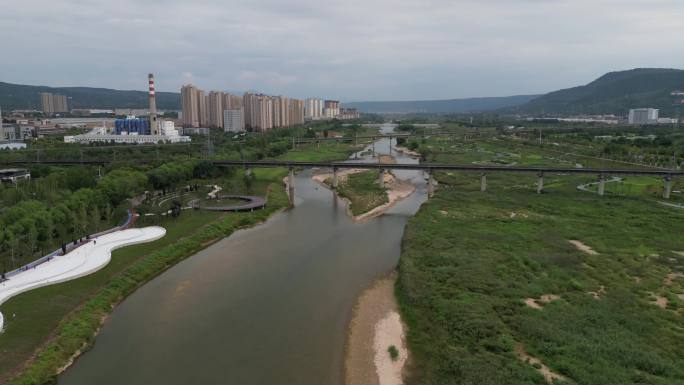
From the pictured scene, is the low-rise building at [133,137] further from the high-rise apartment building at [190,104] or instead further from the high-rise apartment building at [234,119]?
the high-rise apartment building at [190,104]

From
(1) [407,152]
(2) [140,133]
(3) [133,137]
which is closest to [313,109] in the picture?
(2) [140,133]

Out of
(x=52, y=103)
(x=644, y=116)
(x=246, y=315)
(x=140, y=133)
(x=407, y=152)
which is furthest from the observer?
(x=52, y=103)

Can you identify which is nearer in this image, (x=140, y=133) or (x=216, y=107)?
(x=140, y=133)

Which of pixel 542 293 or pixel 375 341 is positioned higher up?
pixel 542 293

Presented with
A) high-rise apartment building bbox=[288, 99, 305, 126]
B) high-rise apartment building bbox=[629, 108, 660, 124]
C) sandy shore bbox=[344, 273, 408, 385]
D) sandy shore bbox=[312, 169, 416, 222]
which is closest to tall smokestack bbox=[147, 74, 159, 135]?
sandy shore bbox=[312, 169, 416, 222]

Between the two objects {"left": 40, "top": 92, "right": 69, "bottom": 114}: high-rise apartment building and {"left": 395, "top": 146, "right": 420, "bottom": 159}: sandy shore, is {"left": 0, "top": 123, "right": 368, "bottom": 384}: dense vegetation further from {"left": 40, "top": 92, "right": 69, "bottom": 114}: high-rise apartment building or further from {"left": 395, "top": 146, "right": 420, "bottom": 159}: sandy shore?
{"left": 40, "top": 92, "right": 69, "bottom": 114}: high-rise apartment building

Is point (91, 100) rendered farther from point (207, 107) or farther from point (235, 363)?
point (235, 363)

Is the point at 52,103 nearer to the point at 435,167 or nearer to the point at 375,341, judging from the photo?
the point at 435,167
